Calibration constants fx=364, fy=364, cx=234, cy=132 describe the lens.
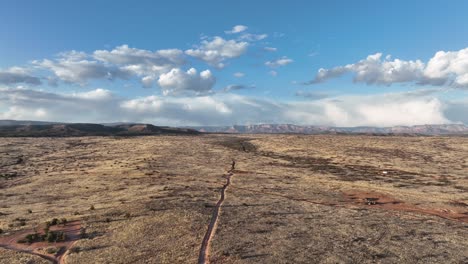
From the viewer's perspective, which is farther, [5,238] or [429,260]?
[5,238]

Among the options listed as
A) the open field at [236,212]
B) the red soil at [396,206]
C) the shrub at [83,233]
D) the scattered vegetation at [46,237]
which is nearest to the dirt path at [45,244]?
the open field at [236,212]


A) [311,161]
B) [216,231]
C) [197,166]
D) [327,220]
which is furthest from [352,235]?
[311,161]

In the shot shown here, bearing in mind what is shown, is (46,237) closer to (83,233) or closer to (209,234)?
(83,233)

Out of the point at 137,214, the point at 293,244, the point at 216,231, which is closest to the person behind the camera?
the point at 293,244

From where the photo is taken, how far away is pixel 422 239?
30.9 m

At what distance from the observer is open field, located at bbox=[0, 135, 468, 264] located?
26.6 metres

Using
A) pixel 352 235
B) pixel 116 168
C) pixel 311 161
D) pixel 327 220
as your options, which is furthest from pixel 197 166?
pixel 352 235

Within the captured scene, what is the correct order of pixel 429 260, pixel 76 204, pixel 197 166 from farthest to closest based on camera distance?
pixel 197 166, pixel 76 204, pixel 429 260

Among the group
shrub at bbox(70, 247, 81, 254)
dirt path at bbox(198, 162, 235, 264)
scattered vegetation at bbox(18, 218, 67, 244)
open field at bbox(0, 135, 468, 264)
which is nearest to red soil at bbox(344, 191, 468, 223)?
open field at bbox(0, 135, 468, 264)

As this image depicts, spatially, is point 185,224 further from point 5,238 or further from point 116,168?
point 116,168

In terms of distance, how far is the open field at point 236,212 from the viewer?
26594 millimetres

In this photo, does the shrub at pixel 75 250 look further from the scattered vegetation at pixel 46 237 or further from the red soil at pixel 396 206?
the red soil at pixel 396 206

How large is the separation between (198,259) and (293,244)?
7.92m

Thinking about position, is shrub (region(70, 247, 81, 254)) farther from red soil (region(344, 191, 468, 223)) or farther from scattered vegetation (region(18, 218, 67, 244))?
red soil (region(344, 191, 468, 223))
